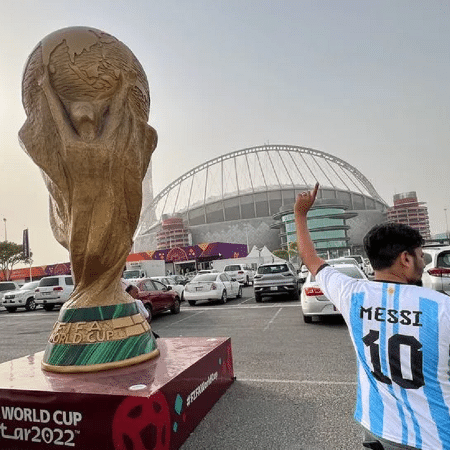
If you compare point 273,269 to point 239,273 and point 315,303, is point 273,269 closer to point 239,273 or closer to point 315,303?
point 315,303

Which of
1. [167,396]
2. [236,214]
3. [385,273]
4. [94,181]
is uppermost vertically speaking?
[236,214]

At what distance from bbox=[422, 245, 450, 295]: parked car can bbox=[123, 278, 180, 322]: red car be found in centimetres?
741

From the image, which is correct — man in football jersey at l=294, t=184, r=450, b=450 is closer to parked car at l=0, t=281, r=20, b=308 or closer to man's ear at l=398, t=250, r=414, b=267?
man's ear at l=398, t=250, r=414, b=267

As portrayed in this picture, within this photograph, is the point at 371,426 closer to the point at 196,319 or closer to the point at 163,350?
the point at 163,350

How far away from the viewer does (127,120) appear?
430 centimetres

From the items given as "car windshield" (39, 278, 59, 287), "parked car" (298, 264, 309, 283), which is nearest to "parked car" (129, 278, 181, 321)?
"parked car" (298, 264, 309, 283)

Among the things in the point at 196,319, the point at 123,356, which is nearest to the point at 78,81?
the point at 123,356

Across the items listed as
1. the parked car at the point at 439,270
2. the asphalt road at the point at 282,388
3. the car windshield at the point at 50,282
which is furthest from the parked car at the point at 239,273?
the parked car at the point at 439,270

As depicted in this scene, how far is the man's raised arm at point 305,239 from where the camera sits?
2.12 m

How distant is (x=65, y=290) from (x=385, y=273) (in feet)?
54.2

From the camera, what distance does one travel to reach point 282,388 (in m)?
4.52

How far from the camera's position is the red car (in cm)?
1170

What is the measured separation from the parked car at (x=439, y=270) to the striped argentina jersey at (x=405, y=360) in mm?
7273

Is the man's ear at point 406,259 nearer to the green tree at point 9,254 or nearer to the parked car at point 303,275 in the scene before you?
the parked car at point 303,275
